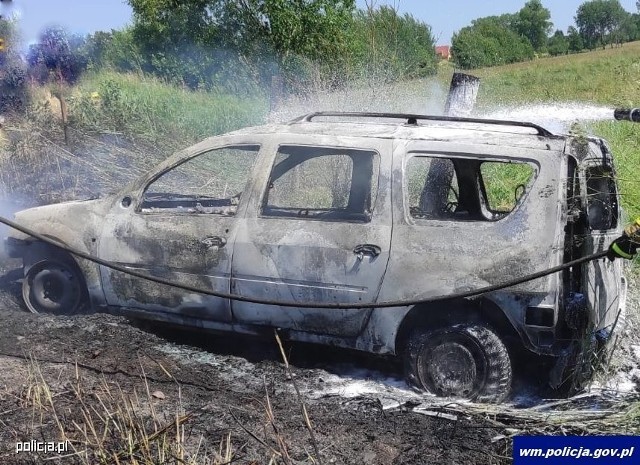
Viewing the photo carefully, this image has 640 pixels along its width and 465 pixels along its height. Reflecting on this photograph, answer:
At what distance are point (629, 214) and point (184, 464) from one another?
4812 mm

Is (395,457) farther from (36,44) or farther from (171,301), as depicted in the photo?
(36,44)

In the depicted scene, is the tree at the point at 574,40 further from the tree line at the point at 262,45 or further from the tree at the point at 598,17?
the tree line at the point at 262,45

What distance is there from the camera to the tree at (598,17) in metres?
94.6

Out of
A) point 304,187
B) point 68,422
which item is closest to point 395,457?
point 68,422

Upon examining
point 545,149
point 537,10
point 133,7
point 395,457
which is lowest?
point 395,457

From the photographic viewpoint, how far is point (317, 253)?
4.92 metres

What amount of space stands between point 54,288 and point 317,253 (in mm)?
2390

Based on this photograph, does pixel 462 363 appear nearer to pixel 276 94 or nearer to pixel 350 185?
pixel 350 185

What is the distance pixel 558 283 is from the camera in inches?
178

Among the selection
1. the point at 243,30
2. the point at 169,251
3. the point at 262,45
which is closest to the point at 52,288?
the point at 169,251

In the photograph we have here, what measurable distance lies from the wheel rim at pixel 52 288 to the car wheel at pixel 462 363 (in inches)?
110

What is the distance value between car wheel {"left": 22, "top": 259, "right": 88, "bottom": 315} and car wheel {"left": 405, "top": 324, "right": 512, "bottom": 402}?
9.02 ft

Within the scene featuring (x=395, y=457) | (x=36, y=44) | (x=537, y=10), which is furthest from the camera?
(x=537, y=10)

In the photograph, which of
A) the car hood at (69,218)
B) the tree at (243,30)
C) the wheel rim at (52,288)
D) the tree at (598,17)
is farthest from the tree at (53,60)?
the tree at (598,17)
